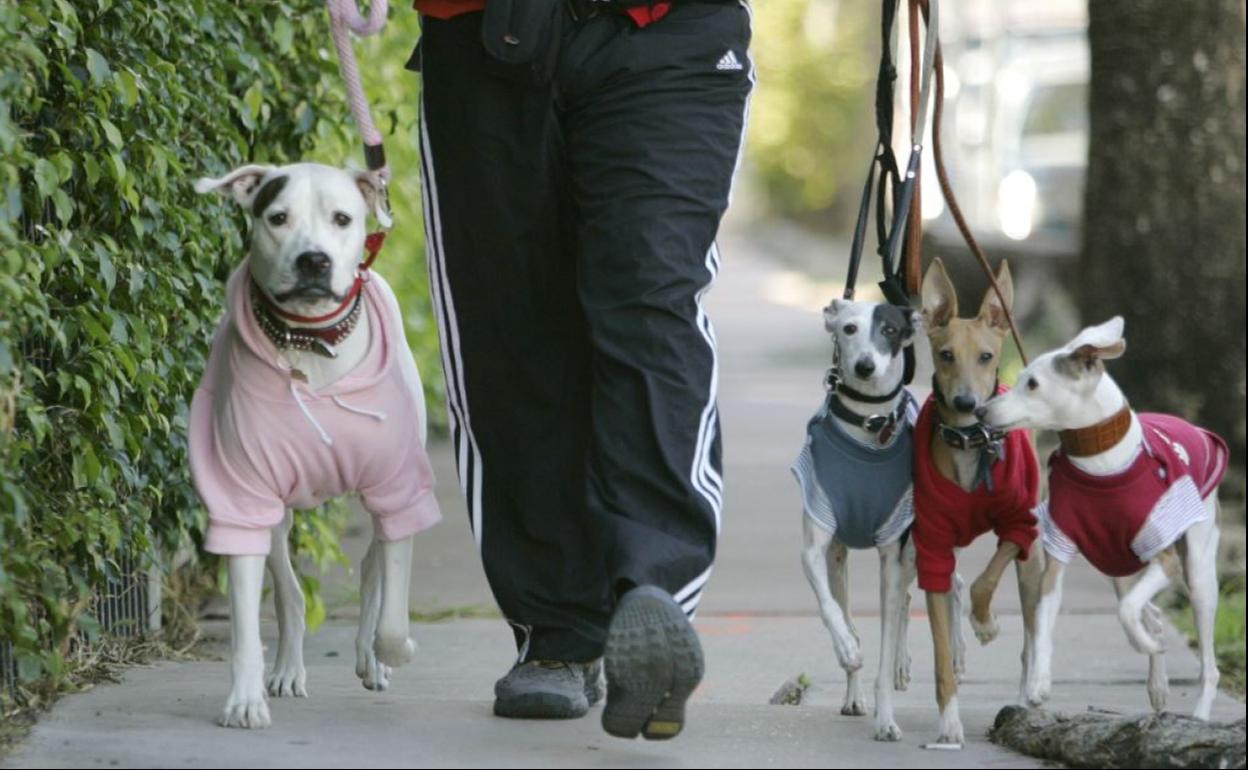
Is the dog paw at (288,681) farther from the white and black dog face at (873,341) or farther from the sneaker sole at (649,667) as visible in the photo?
the white and black dog face at (873,341)

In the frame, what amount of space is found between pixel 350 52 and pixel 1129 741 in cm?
240

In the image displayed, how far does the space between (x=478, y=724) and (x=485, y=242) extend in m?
1.09

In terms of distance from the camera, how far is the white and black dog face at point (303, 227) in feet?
15.1

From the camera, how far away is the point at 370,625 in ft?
16.9

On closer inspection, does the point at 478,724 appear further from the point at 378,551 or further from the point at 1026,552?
the point at 1026,552

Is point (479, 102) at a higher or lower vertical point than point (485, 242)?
higher

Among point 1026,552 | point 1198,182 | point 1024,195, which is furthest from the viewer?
point 1024,195

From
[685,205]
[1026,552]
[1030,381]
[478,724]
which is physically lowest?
[478,724]

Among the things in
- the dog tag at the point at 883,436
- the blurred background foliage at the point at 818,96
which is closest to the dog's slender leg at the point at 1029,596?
the dog tag at the point at 883,436

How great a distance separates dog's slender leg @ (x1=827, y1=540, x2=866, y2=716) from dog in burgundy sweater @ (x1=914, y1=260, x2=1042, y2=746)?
26 cm

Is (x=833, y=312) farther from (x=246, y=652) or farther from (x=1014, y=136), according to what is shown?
(x=1014, y=136)

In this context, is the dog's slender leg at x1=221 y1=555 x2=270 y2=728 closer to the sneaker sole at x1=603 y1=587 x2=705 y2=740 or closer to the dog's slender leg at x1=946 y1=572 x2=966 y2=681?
the sneaker sole at x1=603 y1=587 x2=705 y2=740

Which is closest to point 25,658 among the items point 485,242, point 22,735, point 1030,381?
point 22,735

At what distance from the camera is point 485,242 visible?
477 centimetres
